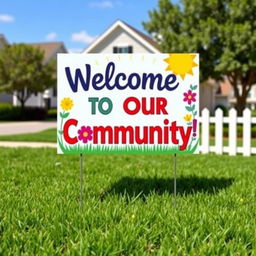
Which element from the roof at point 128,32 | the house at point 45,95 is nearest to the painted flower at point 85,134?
the roof at point 128,32

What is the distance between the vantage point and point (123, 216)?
4.02 meters

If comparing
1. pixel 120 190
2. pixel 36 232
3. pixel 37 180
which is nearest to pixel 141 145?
pixel 120 190

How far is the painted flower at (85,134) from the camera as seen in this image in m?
4.45

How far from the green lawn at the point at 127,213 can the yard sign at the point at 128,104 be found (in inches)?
25.5

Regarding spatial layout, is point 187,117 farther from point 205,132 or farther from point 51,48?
point 51,48

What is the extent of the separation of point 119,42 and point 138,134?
29740 mm

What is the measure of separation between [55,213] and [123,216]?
2.15ft

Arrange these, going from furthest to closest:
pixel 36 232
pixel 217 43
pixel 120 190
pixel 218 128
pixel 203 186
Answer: pixel 217 43
pixel 218 128
pixel 203 186
pixel 120 190
pixel 36 232

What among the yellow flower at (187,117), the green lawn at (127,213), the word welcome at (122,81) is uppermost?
the word welcome at (122,81)

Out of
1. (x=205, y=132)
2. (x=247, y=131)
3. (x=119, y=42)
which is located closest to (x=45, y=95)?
(x=119, y=42)

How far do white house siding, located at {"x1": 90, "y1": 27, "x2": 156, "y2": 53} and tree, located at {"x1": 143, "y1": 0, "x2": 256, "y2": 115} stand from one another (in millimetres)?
9753

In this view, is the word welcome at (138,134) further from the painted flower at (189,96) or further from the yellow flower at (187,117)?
the painted flower at (189,96)

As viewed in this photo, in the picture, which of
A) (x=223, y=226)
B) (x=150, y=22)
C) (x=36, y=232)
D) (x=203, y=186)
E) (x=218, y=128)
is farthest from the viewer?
(x=150, y=22)

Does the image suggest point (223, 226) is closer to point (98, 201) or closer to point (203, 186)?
point (98, 201)
